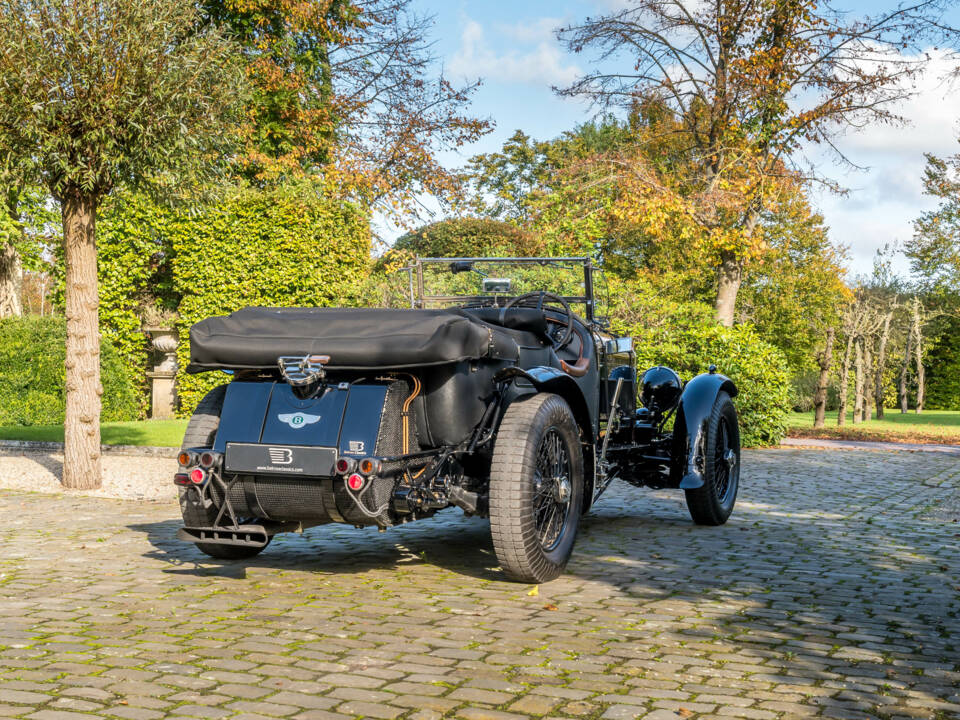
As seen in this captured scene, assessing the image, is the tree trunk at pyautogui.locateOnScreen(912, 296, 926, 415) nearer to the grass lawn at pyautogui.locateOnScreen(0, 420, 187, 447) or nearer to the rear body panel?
the grass lawn at pyautogui.locateOnScreen(0, 420, 187, 447)

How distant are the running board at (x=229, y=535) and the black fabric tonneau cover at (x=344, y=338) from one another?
833 millimetres

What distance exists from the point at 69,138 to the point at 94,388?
89.9 inches

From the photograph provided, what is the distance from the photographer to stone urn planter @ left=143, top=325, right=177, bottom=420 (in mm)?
17516

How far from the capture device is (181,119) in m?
8.57

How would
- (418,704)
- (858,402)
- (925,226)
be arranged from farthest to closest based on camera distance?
(925,226)
(858,402)
(418,704)

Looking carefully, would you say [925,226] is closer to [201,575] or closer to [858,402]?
[858,402]

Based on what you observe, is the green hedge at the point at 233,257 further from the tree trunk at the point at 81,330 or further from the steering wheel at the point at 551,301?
the steering wheel at the point at 551,301

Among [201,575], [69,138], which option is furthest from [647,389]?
[69,138]

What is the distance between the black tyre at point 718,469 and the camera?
7176 millimetres

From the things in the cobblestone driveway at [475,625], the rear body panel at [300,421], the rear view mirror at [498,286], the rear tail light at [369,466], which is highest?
the rear view mirror at [498,286]

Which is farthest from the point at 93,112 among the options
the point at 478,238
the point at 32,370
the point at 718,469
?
the point at 478,238

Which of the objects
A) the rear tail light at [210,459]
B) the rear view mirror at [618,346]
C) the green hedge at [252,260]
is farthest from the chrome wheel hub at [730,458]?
the green hedge at [252,260]

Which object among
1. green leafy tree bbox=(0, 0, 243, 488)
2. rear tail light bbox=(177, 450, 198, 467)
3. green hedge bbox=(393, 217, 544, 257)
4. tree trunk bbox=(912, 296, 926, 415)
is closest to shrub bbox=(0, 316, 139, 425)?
green leafy tree bbox=(0, 0, 243, 488)

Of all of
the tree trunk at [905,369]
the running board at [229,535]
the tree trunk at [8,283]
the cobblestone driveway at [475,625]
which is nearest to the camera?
the cobblestone driveway at [475,625]
